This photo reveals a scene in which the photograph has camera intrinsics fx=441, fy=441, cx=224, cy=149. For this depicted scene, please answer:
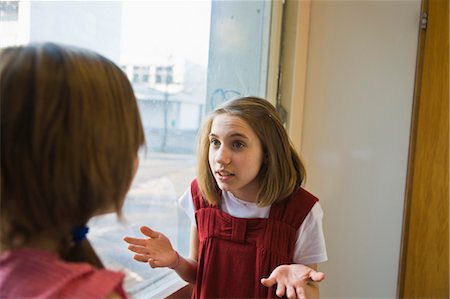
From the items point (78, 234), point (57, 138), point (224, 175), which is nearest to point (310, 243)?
point (224, 175)

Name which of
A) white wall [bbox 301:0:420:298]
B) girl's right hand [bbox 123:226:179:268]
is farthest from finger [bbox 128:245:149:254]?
white wall [bbox 301:0:420:298]

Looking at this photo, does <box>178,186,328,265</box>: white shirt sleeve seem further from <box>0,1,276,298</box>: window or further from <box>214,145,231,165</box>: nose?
<box>0,1,276,298</box>: window

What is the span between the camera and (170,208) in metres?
1.29

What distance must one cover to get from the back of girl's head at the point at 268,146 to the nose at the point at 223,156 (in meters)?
0.08

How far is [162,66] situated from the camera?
1.18 metres

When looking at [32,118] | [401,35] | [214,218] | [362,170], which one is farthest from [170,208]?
[401,35]

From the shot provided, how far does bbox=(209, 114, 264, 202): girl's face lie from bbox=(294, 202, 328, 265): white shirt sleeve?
17 centimetres

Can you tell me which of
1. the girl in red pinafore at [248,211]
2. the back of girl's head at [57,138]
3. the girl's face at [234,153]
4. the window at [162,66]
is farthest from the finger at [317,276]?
the back of girl's head at [57,138]

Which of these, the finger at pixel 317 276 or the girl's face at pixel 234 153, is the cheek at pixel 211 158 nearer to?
the girl's face at pixel 234 153

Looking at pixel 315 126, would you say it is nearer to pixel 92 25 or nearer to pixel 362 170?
pixel 362 170

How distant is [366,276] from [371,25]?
0.87 meters

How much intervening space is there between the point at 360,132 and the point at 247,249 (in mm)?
721

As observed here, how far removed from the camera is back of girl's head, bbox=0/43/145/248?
0.49 m

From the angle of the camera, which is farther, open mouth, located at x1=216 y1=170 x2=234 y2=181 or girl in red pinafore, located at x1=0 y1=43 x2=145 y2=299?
open mouth, located at x1=216 y1=170 x2=234 y2=181
